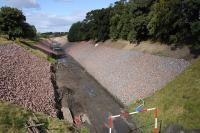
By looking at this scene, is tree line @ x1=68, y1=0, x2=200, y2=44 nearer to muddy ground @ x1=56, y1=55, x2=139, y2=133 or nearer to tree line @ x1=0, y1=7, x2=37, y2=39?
muddy ground @ x1=56, y1=55, x2=139, y2=133

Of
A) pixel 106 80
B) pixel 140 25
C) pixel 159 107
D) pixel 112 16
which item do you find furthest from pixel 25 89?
pixel 112 16

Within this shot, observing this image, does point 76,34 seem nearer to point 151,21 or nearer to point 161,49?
point 151,21

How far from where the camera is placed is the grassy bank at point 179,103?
2372cm

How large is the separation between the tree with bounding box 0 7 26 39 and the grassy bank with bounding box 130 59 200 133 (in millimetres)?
69607

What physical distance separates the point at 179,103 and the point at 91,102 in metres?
11.1

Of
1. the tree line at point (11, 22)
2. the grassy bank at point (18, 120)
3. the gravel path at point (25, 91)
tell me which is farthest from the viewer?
the tree line at point (11, 22)

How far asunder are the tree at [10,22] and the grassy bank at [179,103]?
69.6 meters

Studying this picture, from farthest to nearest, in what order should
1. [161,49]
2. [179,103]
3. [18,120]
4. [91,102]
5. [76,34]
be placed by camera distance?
[76,34]
[161,49]
[91,102]
[179,103]
[18,120]

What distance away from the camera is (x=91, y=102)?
1377 inches

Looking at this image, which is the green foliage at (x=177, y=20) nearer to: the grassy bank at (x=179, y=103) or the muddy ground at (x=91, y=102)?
the grassy bank at (x=179, y=103)

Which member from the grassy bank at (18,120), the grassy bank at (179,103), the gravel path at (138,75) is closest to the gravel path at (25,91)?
the grassy bank at (18,120)

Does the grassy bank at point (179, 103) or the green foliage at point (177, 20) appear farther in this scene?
the green foliage at point (177, 20)

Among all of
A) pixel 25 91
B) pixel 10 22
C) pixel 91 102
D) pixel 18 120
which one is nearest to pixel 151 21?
pixel 91 102

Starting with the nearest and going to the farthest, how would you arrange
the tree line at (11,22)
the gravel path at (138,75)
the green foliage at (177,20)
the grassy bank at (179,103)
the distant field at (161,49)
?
the grassy bank at (179,103) → the gravel path at (138,75) → the green foliage at (177,20) → the distant field at (161,49) → the tree line at (11,22)
